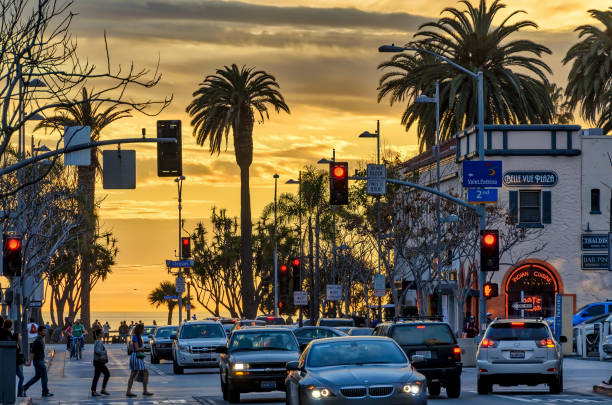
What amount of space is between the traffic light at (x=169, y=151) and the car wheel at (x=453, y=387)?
26.4 ft

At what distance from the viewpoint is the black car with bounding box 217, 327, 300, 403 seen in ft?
90.1

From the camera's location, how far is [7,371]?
25.2 meters

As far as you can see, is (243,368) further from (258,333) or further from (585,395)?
(585,395)

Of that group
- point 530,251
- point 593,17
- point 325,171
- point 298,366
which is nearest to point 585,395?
point 298,366

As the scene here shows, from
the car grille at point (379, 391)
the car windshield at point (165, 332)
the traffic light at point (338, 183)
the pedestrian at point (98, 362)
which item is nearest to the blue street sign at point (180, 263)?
the car windshield at point (165, 332)

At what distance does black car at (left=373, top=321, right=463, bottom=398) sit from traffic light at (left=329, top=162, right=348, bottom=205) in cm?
914

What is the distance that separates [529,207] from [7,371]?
150 ft

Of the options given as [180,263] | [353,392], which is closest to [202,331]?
[353,392]

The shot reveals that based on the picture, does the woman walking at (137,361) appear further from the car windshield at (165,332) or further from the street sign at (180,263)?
the street sign at (180,263)

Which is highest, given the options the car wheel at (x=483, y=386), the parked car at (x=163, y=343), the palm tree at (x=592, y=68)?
the palm tree at (x=592, y=68)

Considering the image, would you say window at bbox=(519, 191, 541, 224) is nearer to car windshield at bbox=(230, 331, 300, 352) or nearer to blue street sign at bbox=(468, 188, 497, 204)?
blue street sign at bbox=(468, 188, 497, 204)

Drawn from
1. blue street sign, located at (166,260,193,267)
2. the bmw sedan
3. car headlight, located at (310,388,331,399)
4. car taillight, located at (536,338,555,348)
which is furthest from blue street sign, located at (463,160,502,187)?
blue street sign, located at (166,260,193,267)

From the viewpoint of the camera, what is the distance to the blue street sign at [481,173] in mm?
36906

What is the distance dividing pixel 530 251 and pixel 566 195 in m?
3.65
